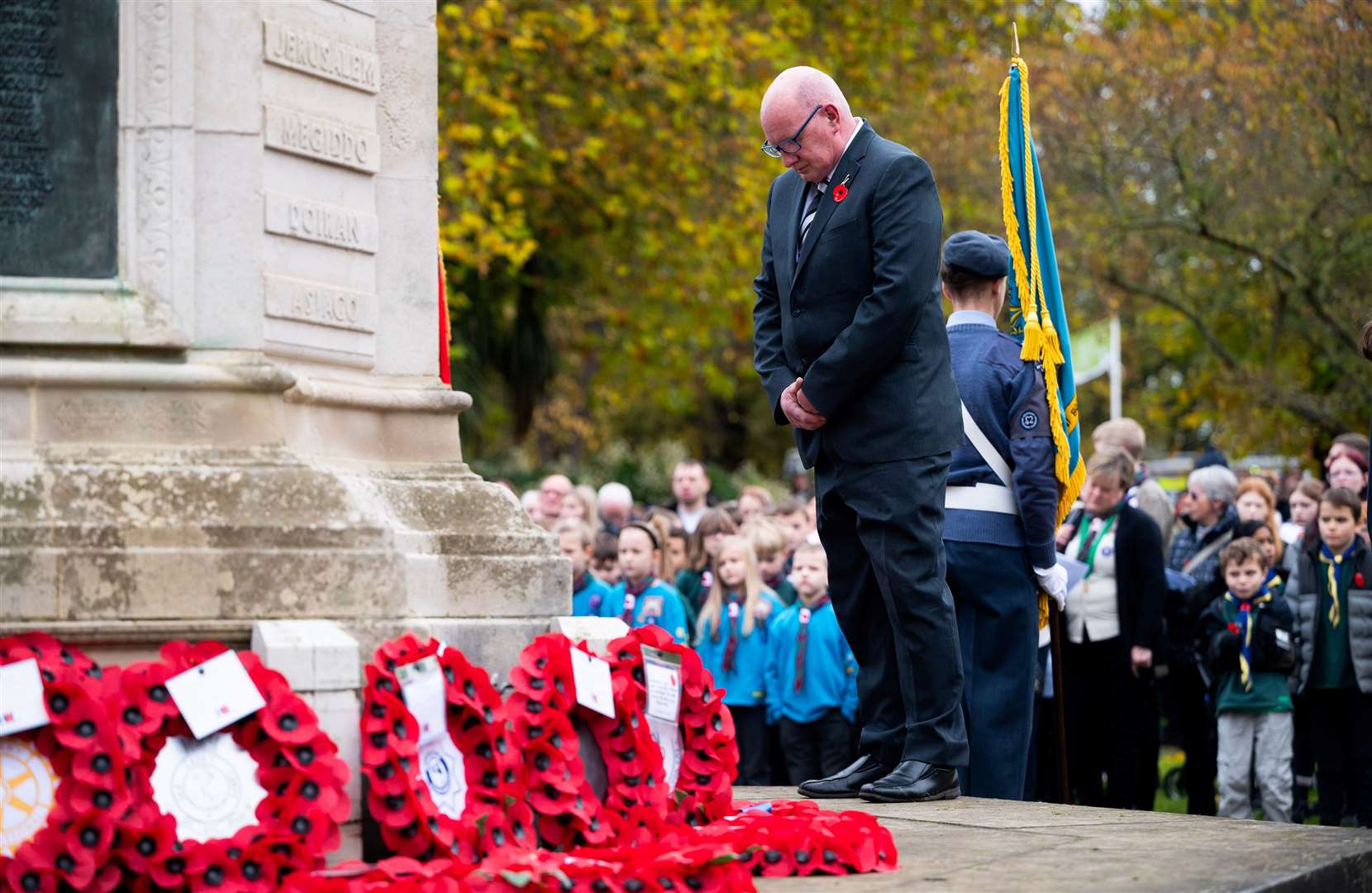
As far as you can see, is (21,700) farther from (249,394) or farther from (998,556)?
(998,556)

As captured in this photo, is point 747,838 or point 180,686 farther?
point 747,838

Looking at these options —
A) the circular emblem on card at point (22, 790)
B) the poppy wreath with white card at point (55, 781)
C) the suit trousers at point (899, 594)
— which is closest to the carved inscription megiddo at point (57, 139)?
the poppy wreath with white card at point (55, 781)

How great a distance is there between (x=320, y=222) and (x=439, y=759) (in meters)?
1.75

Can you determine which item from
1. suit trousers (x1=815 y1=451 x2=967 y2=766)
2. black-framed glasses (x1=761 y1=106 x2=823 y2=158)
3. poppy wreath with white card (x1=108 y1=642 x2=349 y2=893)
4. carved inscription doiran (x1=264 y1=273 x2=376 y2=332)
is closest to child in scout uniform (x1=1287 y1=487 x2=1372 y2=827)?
suit trousers (x1=815 y1=451 x2=967 y2=766)

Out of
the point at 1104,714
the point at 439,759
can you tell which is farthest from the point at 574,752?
the point at 1104,714

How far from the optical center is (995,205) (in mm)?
25891

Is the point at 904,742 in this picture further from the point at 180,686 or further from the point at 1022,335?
the point at 180,686

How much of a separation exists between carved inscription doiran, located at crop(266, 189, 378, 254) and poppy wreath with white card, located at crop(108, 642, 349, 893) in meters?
1.41

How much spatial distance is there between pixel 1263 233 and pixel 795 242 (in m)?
15.5

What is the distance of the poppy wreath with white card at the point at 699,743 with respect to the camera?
5.55m

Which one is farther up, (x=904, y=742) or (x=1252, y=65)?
(x=1252, y=65)

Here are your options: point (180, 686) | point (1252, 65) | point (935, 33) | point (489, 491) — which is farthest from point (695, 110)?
point (180, 686)

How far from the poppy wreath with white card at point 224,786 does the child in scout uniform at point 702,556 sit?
6.32 m

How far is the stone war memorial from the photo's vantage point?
4645mm
